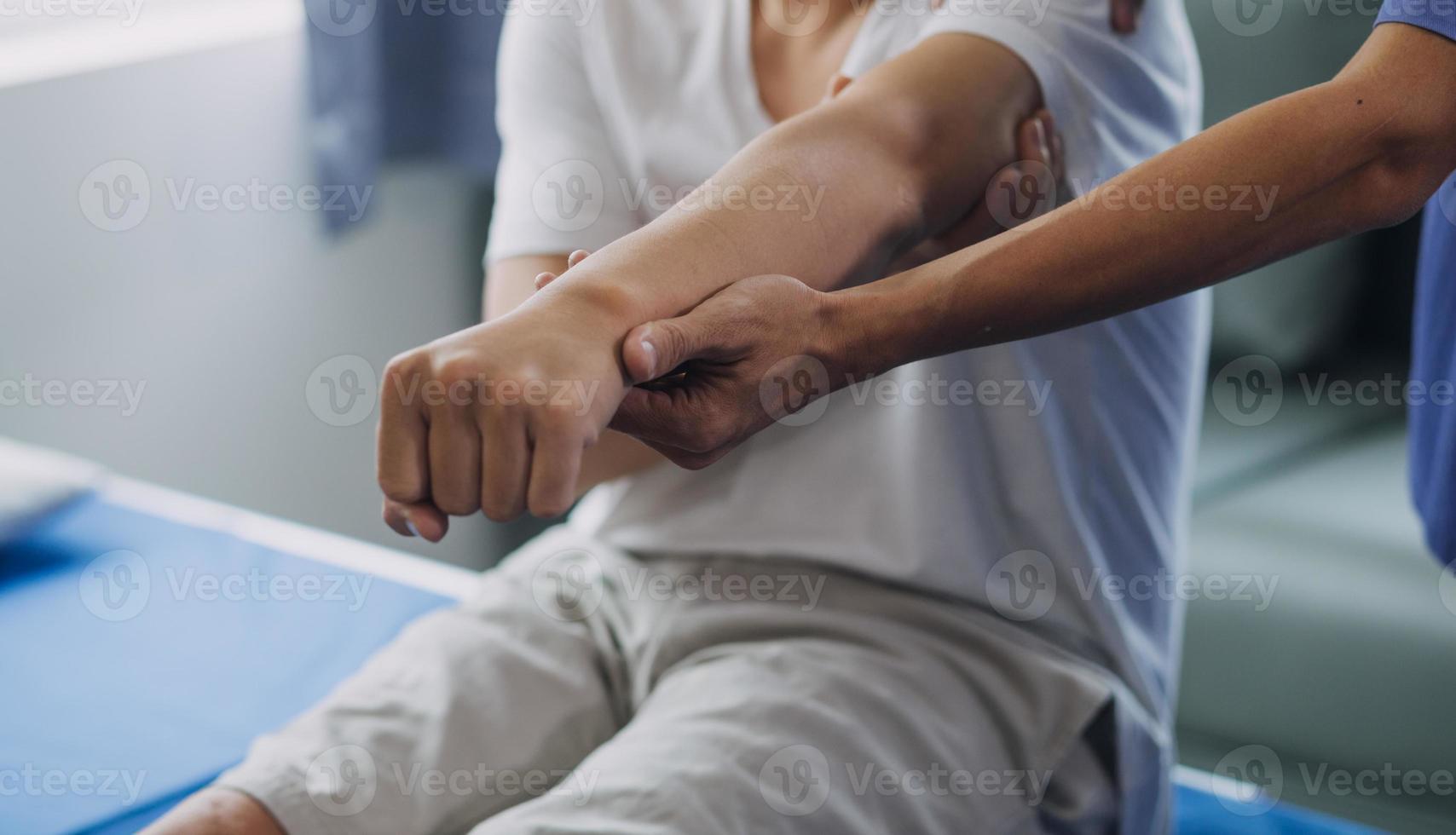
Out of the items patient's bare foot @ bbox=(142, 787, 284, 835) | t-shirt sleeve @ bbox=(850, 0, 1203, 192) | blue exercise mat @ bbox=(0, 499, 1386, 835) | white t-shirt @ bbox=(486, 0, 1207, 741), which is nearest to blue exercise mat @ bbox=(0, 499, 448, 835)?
blue exercise mat @ bbox=(0, 499, 1386, 835)

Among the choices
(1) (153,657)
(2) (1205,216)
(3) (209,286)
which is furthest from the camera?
(3) (209,286)

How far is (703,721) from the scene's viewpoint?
838 millimetres

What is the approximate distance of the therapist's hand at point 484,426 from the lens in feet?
1.98

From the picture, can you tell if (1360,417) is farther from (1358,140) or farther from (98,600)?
(98,600)

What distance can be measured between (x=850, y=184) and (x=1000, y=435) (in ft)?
0.75

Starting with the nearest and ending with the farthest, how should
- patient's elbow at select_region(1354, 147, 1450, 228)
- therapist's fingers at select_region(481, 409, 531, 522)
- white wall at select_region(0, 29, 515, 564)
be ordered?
1. therapist's fingers at select_region(481, 409, 531, 522)
2. patient's elbow at select_region(1354, 147, 1450, 228)
3. white wall at select_region(0, 29, 515, 564)

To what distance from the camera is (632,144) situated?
1.08 meters

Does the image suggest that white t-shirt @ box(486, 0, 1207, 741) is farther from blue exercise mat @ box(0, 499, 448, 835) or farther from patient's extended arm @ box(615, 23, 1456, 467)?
blue exercise mat @ box(0, 499, 448, 835)

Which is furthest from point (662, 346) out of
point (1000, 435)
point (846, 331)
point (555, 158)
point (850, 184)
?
point (555, 158)

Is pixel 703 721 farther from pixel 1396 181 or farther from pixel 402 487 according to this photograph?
pixel 1396 181

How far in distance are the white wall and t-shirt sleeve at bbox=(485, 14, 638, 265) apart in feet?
3.32

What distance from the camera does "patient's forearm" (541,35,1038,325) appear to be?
765mm

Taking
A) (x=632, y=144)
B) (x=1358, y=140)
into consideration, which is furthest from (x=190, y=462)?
(x=1358, y=140)

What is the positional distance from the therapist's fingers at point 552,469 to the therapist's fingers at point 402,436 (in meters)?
0.06
